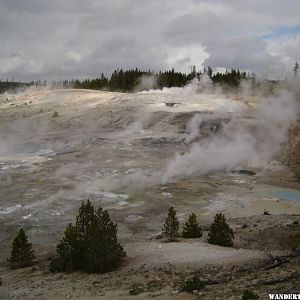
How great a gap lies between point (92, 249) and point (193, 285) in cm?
410

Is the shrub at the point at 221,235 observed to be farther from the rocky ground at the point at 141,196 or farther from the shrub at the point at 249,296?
the shrub at the point at 249,296

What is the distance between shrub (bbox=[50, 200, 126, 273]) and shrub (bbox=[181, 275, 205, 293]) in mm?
3404

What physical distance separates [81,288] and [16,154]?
979 inches

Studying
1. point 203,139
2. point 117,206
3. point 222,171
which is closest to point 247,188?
point 222,171

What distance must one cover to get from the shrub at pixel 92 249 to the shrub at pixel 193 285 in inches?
134

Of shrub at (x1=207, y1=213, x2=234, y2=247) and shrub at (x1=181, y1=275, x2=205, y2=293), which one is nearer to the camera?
shrub at (x1=181, y1=275, x2=205, y2=293)

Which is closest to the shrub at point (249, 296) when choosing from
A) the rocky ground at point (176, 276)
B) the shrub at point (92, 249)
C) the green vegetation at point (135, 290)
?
the rocky ground at point (176, 276)

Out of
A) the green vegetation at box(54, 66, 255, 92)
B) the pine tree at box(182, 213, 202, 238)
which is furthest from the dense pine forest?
the pine tree at box(182, 213, 202, 238)

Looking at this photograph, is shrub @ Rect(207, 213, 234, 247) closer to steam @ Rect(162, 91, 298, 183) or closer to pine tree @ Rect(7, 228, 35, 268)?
pine tree @ Rect(7, 228, 35, 268)

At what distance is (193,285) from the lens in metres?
11.0

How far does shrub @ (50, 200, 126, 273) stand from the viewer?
13.9m

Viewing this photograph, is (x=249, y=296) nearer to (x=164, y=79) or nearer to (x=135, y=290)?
(x=135, y=290)

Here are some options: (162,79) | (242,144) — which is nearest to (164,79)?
(162,79)

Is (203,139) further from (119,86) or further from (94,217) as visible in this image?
(119,86)
